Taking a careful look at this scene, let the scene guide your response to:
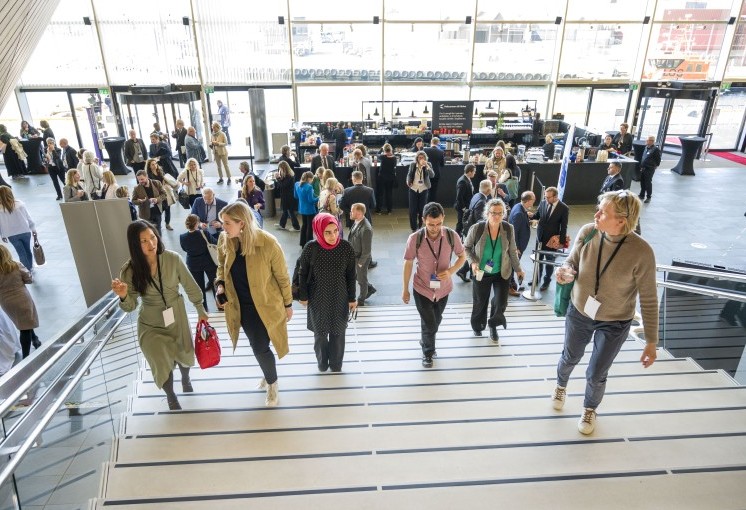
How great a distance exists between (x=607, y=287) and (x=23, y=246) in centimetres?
787

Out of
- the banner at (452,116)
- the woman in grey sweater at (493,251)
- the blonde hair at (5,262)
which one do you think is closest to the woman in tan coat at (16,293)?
the blonde hair at (5,262)

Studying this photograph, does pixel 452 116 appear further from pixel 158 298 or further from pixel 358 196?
pixel 158 298

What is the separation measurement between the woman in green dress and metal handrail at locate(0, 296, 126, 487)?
30cm

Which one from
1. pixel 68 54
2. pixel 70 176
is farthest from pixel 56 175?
pixel 68 54

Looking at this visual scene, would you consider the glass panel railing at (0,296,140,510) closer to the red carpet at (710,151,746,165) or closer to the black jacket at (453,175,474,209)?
the black jacket at (453,175,474,209)

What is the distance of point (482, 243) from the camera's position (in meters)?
4.37

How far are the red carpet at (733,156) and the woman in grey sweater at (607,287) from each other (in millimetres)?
15698

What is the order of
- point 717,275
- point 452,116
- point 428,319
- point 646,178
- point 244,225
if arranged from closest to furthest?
point 244,225 → point 717,275 → point 428,319 → point 646,178 → point 452,116

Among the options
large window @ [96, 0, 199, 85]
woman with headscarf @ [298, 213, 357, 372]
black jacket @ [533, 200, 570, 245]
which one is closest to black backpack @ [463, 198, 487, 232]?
Result: black jacket @ [533, 200, 570, 245]

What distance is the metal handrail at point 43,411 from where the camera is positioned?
6.68 ft

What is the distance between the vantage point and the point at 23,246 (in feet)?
23.6

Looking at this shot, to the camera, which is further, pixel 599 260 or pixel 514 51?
pixel 514 51

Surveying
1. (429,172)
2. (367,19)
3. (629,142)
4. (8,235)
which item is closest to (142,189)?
(8,235)

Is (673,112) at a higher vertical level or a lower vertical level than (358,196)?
higher
